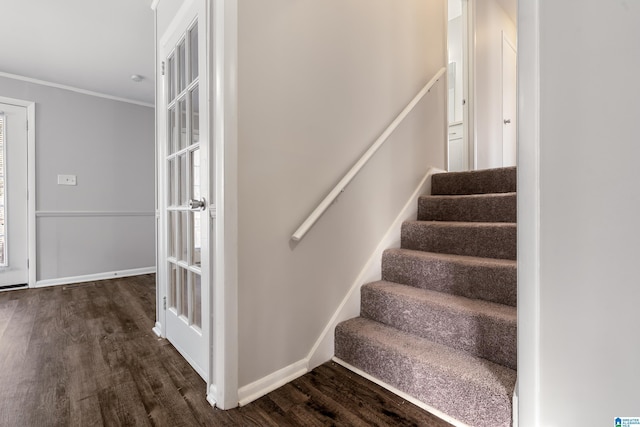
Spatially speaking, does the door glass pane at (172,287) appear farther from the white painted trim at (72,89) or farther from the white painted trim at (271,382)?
the white painted trim at (72,89)

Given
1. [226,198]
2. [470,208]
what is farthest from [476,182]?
[226,198]

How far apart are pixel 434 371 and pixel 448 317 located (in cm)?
27

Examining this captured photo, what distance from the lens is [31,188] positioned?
10.6ft

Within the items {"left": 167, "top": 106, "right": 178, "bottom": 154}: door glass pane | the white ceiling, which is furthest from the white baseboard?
the white ceiling

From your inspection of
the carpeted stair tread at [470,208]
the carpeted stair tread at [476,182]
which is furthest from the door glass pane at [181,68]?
the carpeted stair tread at [476,182]

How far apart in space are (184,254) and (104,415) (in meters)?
0.82

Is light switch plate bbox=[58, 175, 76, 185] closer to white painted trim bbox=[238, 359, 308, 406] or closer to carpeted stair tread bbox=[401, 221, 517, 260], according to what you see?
white painted trim bbox=[238, 359, 308, 406]

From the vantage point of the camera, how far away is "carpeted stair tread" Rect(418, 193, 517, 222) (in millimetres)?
1795

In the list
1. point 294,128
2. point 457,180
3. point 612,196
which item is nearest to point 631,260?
point 612,196

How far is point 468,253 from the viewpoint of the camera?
1.73 metres

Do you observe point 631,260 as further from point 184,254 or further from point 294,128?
point 184,254

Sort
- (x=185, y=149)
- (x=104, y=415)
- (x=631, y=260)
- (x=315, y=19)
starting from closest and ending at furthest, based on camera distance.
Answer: (x=631, y=260) < (x=104, y=415) < (x=315, y=19) < (x=185, y=149)

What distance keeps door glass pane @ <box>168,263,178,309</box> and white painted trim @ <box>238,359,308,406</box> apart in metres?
0.83

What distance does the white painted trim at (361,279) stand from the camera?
Answer: 1565 millimetres
